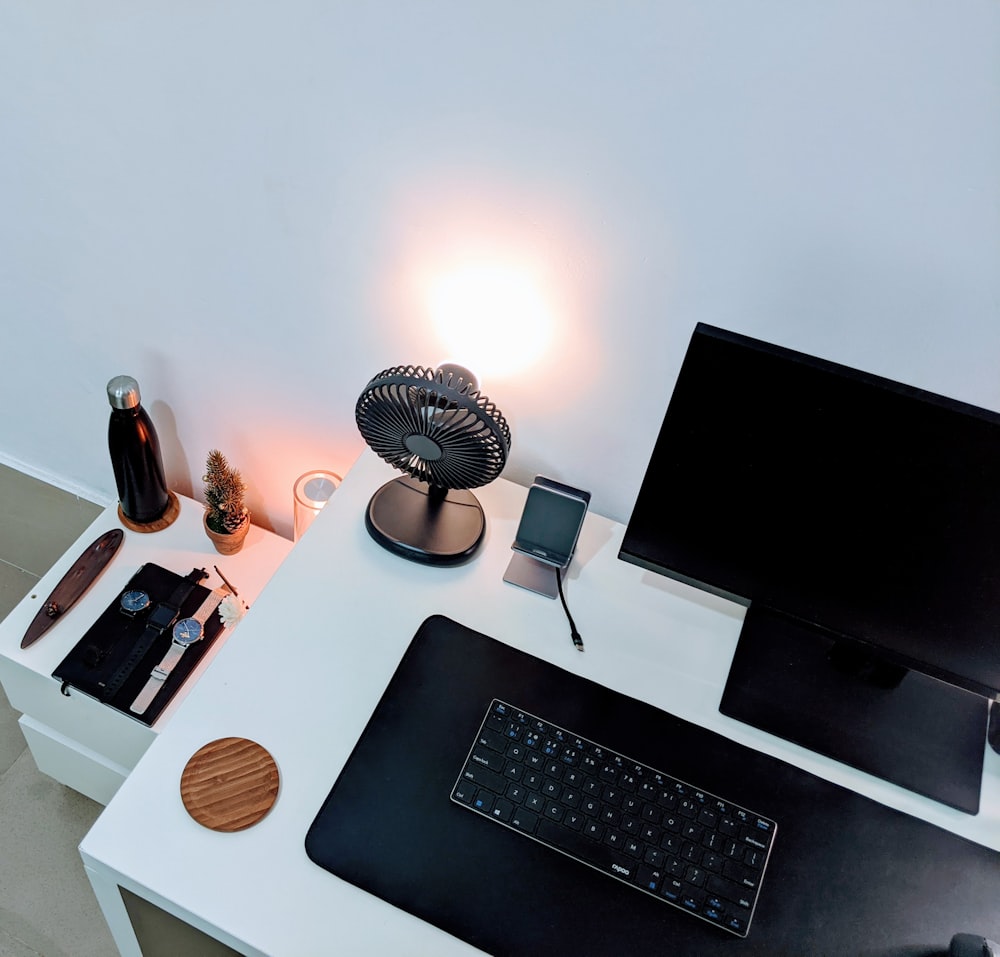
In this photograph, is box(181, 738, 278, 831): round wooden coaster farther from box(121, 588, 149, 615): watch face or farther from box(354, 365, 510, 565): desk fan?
box(121, 588, 149, 615): watch face

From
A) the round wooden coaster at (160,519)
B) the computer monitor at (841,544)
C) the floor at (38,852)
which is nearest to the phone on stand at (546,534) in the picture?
the computer monitor at (841,544)

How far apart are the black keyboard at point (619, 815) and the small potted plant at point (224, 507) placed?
2.02 feet

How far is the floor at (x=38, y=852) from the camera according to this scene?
4.58ft

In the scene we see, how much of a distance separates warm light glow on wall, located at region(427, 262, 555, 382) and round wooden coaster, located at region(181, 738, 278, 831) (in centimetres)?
47

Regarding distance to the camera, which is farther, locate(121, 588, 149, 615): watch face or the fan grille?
locate(121, 588, 149, 615): watch face

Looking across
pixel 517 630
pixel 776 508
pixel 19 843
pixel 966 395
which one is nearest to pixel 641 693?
pixel 517 630

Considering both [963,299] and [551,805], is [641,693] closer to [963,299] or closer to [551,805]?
[551,805]

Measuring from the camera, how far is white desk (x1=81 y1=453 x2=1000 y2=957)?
0.80 metres

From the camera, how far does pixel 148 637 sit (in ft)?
4.15

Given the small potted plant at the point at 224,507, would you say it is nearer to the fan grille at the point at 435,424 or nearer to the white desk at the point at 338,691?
the white desk at the point at 338,691

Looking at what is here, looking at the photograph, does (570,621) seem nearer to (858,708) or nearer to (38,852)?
(858,708)

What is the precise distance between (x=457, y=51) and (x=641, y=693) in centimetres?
65

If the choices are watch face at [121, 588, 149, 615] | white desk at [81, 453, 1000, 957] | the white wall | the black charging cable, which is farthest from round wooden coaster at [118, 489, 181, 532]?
the black charging cable

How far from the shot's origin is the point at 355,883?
0.81 meters
